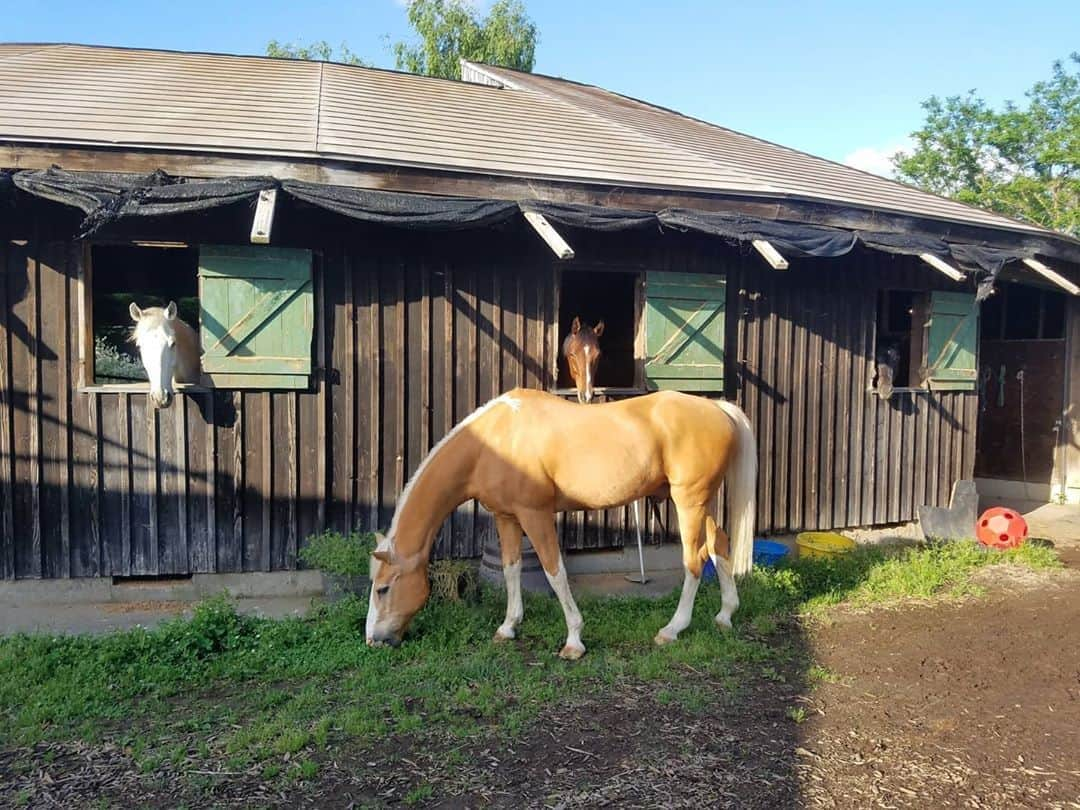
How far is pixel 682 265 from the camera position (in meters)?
6.73

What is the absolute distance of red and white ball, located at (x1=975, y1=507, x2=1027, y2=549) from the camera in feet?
23.2

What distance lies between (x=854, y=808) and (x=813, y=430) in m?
4.84

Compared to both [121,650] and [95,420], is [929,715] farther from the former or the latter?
[95,420]

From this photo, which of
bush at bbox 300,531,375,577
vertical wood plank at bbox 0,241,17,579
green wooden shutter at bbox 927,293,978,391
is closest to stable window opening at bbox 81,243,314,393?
vertical wood plank at bbox 0,241,17,579

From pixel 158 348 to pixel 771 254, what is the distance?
462cm

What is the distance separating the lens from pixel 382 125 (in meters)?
6.89

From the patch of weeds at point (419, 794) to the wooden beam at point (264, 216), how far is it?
11.0 ft

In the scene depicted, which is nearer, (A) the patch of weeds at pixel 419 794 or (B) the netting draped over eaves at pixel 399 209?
(A) the patch of weeds at pixel 419 794

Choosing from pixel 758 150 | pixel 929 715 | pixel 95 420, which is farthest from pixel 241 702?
pixel 758 150

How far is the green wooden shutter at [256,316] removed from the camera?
5.62 meters

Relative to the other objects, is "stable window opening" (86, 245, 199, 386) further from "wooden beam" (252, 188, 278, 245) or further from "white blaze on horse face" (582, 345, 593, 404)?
"white blaze on horse face" (582, 345, 593, 404)

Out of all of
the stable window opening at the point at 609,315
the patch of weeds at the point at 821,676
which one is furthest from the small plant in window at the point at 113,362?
the patch of weeds at the point at 821,676

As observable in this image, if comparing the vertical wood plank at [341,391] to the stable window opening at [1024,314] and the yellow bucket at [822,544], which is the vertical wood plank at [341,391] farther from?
the stable window opening at [1024,314]

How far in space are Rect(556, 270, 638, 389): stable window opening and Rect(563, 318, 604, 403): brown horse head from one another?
3.23 metres
